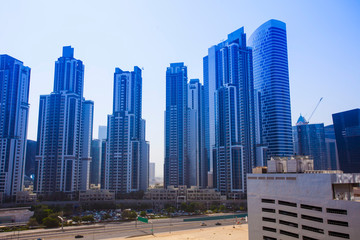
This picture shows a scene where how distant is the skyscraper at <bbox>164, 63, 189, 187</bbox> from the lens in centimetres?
17350

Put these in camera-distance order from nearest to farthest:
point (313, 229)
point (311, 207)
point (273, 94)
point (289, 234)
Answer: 1. point (313, 229)
2. point (311, 207)
3. point (289, 234)
4. point (273, 94)

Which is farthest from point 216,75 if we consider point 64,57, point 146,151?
point 64,57

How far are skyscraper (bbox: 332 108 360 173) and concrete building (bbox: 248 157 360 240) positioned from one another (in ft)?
509

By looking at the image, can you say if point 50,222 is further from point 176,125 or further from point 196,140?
point 196,140

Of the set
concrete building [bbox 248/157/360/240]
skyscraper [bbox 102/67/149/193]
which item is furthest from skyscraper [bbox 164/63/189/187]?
concrete building [bbox 248/157/360/240]

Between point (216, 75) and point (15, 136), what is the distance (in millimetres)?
118573

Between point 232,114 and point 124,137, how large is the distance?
63446mm

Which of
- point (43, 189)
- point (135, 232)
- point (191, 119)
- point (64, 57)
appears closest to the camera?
point (135, 232)

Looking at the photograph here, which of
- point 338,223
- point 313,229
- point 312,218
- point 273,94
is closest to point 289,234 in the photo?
point 313,229

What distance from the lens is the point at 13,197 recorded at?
126 metres

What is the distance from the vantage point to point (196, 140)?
186 metres

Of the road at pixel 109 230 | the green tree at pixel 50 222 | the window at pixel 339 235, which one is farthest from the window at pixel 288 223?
the green tree at pixel 50 222

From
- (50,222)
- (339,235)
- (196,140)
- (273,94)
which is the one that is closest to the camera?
(339,235)

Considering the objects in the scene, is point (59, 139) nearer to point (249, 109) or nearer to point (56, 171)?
point (56, 171)
